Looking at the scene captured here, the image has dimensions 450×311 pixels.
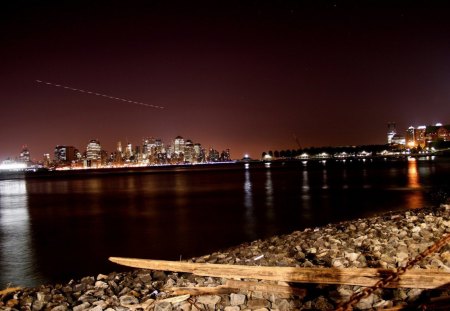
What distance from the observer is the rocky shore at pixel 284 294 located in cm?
620

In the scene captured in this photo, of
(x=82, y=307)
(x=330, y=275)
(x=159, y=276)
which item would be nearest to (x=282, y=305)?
(x=330, y=275)

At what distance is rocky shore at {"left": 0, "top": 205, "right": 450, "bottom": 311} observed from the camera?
6199 millimetres

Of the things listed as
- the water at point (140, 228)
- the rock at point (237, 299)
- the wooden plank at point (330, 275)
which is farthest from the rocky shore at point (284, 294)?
the water at point (140, 228)

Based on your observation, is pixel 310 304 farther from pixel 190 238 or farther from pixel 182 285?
pixel 190 238

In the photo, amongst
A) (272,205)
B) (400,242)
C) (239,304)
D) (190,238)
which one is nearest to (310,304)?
(239,304)

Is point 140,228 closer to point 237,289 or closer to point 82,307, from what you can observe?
point 82,307

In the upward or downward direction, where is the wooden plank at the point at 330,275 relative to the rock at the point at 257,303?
upward

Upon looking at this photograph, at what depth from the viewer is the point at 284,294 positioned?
657cm

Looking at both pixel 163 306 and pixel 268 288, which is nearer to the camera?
pixel 163 306

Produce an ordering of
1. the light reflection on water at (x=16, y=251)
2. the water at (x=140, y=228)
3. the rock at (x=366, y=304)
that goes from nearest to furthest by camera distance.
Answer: the rock at (x=366, y=304)
the light reflection on water at (x=16, y=251)
the water at (x=140, y=228)

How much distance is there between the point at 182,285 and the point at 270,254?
2750 mm

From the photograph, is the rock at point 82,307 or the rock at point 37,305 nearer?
the rock at point 82,307

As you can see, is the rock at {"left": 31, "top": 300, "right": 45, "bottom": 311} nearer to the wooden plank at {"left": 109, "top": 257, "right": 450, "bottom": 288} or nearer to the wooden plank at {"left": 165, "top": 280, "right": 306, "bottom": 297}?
the wooden plank at {"left": 165, "top": 280, "right": 306, "bottom": 297}

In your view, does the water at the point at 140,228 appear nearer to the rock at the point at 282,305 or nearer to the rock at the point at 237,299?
the rock at the point at 237,299
